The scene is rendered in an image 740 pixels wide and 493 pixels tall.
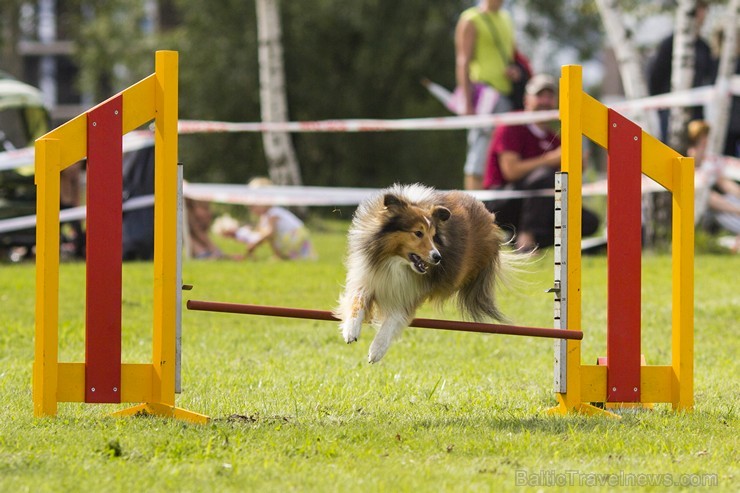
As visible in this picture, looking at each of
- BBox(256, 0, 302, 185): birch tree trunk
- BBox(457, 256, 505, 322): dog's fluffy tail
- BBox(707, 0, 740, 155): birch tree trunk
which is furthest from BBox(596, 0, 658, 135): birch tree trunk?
BBox(457, 256, 505, 322): dog's fluffy tail

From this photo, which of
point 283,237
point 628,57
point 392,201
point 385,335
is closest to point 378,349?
point 385,335

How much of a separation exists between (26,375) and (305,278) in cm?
432

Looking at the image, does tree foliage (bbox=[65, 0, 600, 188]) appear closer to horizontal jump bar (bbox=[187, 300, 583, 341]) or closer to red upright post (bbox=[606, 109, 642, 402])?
red upright post (bbox=[606, 109, 642, 402])

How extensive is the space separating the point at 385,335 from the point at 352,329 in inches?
6.0

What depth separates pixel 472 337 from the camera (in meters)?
7.80

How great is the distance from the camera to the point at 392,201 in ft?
17.2

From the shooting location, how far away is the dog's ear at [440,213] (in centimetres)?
527

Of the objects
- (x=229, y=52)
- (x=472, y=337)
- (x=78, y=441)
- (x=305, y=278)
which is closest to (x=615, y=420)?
(x=78, y=441)

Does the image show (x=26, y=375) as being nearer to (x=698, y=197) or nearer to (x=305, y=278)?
(x=305, y=278)

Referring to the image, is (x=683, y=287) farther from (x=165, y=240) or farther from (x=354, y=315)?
(x=165, y=240)

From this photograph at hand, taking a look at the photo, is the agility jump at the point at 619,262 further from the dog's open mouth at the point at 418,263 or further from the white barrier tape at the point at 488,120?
the white barrier tape at the point at 488,120

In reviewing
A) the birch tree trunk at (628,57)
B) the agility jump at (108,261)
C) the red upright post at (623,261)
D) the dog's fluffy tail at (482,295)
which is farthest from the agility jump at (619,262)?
the birch tree trunk at (628,57)

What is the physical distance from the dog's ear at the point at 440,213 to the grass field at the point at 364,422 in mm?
580

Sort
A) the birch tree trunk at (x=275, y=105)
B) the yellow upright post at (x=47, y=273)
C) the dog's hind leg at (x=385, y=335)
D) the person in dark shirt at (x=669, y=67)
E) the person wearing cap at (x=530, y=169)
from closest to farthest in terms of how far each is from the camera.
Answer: the yellow upright post at (x=47, y=273)
the dog's hind leg at (x=385, y=335)
the person wearing cap at (x=530, y=169)
the person in dark shirt at (x=669, y=67)
the birch tree trunk at (x=275, y=105)
